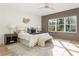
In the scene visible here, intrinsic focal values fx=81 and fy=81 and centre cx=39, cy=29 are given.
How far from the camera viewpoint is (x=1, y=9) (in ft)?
10.0

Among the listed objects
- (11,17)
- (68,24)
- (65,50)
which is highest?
(11,17)

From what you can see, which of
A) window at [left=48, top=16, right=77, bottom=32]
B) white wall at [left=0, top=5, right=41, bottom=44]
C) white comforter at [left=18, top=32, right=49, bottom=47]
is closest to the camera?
white wall at [left=0, top=5, right=41, bottom=44]

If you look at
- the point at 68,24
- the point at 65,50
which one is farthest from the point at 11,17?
the point at 68,24

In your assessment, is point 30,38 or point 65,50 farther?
point 30,38

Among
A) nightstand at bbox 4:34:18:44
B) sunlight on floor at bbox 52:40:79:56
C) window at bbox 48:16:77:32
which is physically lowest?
sunlight on floor at bbox 52:40:79:56

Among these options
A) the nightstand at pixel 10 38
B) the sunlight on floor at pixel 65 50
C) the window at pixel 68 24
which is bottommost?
the sunlight on floor at pixel 65 50

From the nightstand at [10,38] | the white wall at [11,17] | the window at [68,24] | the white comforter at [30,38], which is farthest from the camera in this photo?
the window at [68,24]

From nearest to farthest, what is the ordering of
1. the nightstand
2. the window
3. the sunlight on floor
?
the sunlight on floor < the nightstand < the window

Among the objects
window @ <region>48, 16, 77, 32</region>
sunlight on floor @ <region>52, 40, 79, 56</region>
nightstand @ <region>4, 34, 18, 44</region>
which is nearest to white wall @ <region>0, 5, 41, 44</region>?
nightstand @ <region>4, 34, 18, 44</region>

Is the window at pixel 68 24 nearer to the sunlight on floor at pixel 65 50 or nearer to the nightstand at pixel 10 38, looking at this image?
the sunlight on floor at pixel 65 50

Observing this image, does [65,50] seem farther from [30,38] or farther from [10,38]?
[10,38]

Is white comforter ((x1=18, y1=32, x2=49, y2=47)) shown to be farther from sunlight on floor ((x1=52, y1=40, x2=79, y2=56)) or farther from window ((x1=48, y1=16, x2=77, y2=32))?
window ((x1=48, y1=16, x2=77, y2=32))

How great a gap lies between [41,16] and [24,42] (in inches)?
56.9

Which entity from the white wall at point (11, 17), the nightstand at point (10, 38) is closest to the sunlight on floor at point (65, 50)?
the white wall at point (11, 17)
